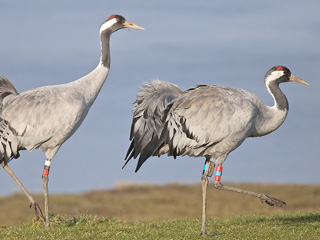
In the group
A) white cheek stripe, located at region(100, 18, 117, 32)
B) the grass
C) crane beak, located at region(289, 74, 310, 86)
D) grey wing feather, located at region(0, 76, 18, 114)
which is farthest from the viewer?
white cheek stripe, located at region(100, 18, 117, 32)

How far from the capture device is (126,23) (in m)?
11.1

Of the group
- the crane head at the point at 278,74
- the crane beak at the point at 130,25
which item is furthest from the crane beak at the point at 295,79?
the crane beak at the point at 130,25

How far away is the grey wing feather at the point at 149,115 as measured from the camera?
9734mm

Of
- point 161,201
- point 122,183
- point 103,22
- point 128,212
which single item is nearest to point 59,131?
point 103,22

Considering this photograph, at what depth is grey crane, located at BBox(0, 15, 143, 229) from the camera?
972 cm

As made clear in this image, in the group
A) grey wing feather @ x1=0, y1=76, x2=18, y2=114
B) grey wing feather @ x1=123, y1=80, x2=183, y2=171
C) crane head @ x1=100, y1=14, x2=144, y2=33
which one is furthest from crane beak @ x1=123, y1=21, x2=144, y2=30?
grey wing feather @ x1=0, y1=76, x2=18, y2=114

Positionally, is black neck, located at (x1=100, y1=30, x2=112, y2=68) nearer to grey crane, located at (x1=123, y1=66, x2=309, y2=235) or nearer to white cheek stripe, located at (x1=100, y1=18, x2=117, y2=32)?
white cheek stripe, located at (x1=100, y1=18, x2=117, y2=32)

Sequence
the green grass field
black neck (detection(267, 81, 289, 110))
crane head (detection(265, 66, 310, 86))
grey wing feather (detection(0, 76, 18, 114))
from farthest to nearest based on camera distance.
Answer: crane head (detection(265, 66, 310, 86)), black neck (detection(267, 81, 289, 110)), grey wing feather (detection(0, 76, 18, 114)), the green grass field

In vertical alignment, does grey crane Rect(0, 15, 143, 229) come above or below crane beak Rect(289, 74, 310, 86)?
below

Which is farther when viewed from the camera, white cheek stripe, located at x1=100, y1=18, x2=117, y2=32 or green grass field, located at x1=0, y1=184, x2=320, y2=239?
white cheek stripe, located at x1=100, y1=18, x2=117, y2=32

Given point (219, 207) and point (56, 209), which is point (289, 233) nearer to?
point (219, 207)

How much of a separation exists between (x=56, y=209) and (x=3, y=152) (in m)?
10.7

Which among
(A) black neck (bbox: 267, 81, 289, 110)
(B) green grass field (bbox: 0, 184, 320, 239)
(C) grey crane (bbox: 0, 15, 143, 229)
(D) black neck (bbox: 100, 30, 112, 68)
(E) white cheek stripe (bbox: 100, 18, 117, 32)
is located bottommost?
(B) green grass field (bbox: 0, 184, 320, 239)

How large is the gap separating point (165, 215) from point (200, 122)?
10.4 metres
